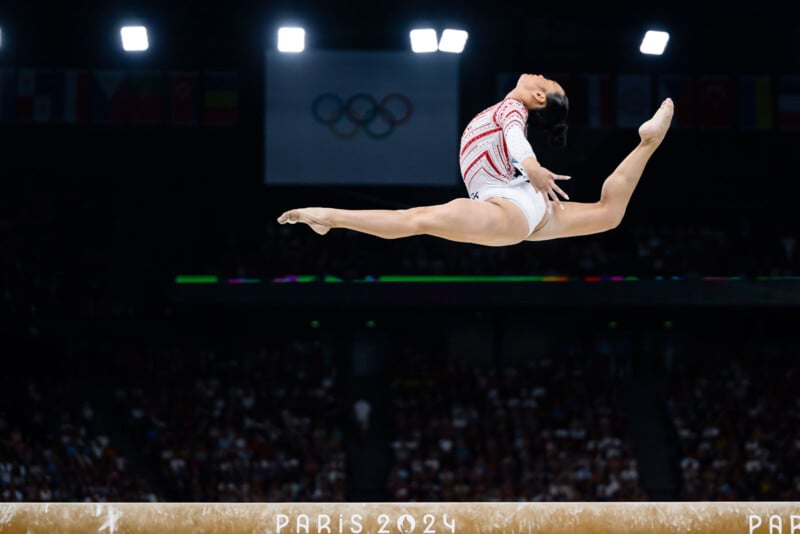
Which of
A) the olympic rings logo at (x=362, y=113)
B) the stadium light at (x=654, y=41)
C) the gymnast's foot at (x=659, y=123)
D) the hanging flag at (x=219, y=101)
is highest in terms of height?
the hanging flag at (x=219, y=101)

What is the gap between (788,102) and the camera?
1686cm

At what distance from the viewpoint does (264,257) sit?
60.4ft

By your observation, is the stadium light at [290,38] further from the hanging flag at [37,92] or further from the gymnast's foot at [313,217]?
the gymnast's foot at [313,217]

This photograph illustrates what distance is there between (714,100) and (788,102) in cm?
120

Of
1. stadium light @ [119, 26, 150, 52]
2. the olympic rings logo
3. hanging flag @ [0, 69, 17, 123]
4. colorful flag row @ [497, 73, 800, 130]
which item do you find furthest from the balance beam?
hanging flag @ [0, 69, 17, 123]

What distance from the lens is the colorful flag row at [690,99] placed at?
16.4m

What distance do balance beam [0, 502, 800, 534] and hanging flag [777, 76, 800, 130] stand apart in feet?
38.5

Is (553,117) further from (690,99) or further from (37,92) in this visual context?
(37,92)

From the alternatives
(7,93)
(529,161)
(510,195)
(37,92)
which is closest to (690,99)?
(37,92)

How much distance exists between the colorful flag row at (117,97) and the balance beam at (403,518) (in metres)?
11.0

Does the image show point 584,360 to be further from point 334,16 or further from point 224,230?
point 334,16

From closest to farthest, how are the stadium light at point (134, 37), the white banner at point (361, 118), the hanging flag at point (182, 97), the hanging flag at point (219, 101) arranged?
the stadium light at point (134, 37), the white banner at point (361, 118), the hanging flag at point (182, 97), the hanging flag at point (219, 101)

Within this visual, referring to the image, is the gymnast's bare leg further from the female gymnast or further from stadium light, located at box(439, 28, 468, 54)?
stadium light, located at box(439, 28, 468, 54)

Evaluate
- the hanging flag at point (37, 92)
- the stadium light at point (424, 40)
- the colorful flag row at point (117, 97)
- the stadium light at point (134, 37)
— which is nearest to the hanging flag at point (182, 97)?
the colorful flag row at point (117, 97)
